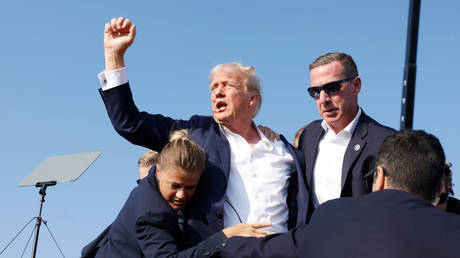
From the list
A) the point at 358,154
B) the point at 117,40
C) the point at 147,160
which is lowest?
the point at 147,160

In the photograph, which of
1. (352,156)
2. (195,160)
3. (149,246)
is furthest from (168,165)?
(352,156)

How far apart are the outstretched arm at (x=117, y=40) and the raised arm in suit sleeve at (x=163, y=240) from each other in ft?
3.89

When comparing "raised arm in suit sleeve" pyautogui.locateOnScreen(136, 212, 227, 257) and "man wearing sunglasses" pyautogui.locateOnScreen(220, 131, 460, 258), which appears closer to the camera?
"man wearing sunglasses" pyautogui.locateOnScreen(220, 131, 460, 258)

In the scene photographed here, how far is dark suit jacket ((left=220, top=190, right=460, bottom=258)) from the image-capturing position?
7.61 ft

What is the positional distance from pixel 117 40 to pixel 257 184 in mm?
1410

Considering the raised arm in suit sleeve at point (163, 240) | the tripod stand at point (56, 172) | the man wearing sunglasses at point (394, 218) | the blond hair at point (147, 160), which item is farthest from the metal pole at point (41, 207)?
the man wearing sunglasses at point (394, 218)

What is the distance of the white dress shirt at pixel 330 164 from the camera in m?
4.35

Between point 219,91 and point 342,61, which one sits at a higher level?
point 342,61

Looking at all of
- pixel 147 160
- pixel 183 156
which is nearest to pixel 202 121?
pixel 183 156

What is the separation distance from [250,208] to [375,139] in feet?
3.63

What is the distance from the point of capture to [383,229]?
2377 mm

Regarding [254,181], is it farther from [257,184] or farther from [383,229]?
[383,229]

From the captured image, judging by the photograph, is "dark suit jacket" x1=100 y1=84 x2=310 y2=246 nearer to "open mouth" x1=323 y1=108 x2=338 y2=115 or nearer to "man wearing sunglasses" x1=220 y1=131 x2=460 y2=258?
"open mouth" x1=323 y1=108 x2=338 y2=115

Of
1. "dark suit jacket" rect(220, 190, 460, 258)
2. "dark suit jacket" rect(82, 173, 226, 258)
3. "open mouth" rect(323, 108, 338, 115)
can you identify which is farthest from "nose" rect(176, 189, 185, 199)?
"open mouth" rect(323, 108, 338, 115)
